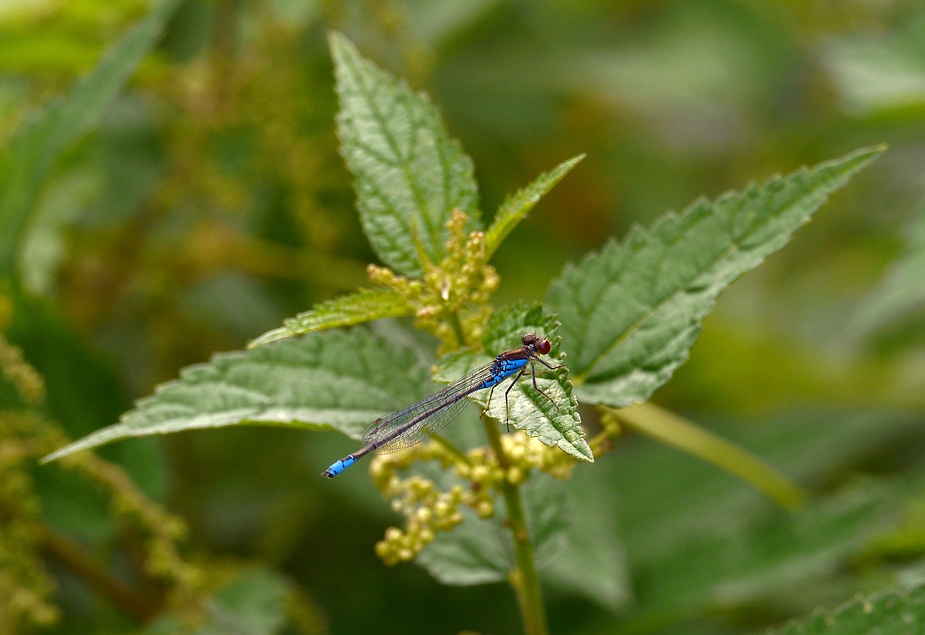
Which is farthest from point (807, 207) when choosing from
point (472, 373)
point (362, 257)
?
point (362, 257)

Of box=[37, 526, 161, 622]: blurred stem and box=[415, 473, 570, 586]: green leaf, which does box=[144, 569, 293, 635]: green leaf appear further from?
box=[415, 473, 570, 586]: green leaf

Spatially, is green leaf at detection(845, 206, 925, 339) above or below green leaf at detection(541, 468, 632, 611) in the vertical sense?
above

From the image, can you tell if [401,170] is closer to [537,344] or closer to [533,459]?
[537,344]

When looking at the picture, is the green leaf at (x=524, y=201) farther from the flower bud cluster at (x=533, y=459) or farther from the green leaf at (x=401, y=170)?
the flower bud cluster at (x=533, y=459)

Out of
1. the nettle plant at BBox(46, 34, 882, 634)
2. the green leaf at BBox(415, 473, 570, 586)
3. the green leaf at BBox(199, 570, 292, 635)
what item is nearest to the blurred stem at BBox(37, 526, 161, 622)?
the green leaf at BBox(199, 570, 292, 635)

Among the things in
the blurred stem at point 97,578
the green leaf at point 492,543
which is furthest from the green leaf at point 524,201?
the blurred stem at point 97,578

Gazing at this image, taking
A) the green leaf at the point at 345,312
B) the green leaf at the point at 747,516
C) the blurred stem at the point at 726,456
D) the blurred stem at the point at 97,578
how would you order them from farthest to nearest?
the blurred stem at the point at 726,456
the blurred stem at the point at 97,578
the green leaf at the point at 747,516
the green leaf at the point at 345,312

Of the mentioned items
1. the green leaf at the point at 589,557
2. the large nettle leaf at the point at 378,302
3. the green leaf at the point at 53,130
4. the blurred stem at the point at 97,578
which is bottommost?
the green leaf at the point at 589,557

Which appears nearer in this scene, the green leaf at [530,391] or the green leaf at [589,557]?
the green leaf at [530,391]
